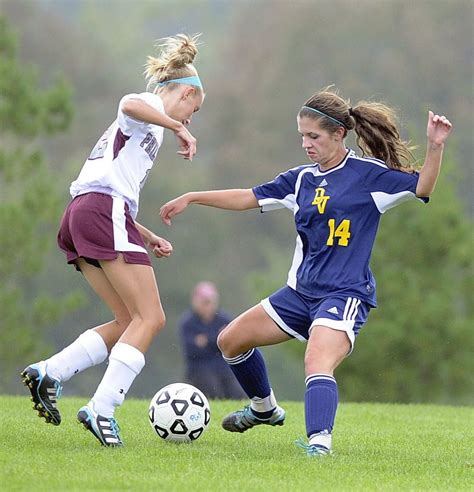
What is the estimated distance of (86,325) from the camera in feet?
119

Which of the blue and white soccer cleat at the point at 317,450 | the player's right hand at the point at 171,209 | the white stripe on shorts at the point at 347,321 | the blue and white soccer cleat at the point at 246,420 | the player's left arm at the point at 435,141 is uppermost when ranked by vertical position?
the player's left arm at the point at 435,141

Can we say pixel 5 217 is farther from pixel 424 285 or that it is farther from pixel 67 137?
pixel 67 137

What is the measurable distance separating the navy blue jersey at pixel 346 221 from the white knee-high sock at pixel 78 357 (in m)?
1.23

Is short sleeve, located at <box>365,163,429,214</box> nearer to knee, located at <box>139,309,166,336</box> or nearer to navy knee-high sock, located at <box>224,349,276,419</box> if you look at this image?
navy knee-high sock, located at <box>224,349,276,419</box>

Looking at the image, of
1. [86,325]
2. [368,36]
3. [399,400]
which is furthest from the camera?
[368,36]

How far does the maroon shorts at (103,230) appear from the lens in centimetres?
666

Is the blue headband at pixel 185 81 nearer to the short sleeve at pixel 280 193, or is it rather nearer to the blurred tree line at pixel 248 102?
the short sleeve at pixel 280 193

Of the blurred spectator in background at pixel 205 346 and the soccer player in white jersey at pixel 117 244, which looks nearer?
the soccer player in white jersey at pixel 117 244

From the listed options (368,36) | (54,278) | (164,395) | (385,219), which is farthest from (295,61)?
(164,395)

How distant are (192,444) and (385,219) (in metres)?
15.5

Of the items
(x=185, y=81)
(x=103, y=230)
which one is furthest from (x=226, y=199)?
(x=103, y=230)

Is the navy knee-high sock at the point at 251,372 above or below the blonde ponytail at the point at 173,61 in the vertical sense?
below

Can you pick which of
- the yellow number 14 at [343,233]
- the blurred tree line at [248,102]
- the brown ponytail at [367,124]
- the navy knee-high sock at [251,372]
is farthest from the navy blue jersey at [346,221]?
the blurred tree line at [248,102]

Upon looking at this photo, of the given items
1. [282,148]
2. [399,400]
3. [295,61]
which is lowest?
[399,400]
